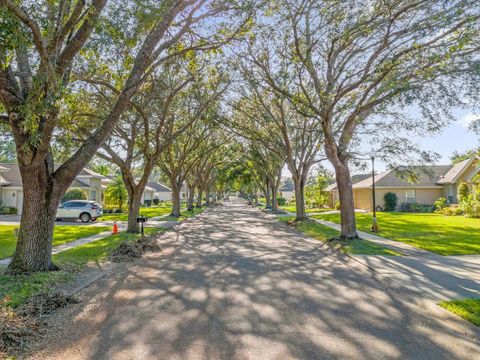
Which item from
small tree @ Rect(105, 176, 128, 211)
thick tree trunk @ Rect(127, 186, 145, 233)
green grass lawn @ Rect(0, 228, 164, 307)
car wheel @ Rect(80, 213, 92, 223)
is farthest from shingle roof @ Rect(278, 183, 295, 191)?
green grass lawn @ Rect(0, 228, 164, 307)

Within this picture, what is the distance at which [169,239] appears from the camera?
15.9 m

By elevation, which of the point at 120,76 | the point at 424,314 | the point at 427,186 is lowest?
the point at 424,314

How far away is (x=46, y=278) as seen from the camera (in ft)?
25.0

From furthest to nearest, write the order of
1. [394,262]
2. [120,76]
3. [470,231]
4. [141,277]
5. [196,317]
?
[470,231] < [120,76] < [394,262] < [141,277] < [196,317]

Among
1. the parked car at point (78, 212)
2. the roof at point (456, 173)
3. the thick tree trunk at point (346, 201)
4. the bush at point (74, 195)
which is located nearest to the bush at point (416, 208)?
the roof at point (456, 173)

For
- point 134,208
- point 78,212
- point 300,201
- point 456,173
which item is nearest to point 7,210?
point 78,212

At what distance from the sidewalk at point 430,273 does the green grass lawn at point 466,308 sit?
0.27m

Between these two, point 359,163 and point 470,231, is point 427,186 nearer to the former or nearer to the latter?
point 470,231

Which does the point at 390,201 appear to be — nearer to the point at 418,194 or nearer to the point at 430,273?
the point at 418,194

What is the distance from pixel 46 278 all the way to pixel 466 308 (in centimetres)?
859

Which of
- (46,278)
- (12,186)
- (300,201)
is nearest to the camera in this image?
(46,278)

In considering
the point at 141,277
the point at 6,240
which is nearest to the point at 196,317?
the point at 141,277

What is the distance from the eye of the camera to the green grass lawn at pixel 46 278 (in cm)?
641

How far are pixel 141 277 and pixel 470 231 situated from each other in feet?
57.3
